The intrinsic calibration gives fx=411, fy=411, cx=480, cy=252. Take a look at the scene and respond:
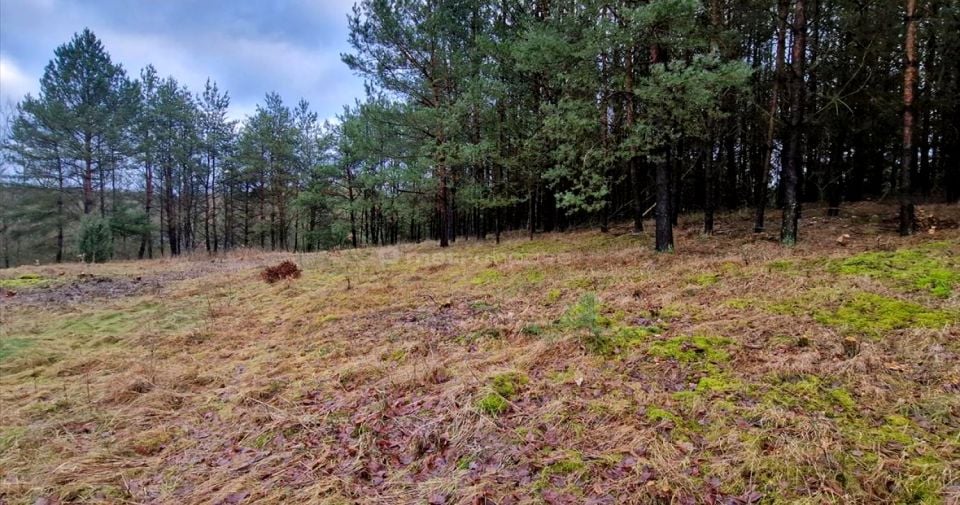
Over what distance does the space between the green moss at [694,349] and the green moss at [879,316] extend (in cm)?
115

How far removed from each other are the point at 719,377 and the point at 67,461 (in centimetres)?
457

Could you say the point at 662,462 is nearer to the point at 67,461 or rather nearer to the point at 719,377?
the point at 719,377

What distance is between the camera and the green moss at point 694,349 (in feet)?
11.0

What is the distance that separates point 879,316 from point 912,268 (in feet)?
7.97

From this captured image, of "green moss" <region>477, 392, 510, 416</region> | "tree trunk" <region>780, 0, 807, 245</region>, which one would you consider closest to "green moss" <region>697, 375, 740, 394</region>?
"green moss" <region>477, 392, 510, 416</region>

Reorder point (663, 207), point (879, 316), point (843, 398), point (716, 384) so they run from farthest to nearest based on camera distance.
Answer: point (663, 207) → point (879, 316) → point (716, 384) → point (843, 398)

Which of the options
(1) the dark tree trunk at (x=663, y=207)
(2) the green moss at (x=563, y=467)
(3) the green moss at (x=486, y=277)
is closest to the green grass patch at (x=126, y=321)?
(3) the green moss at (x=486, y=277)

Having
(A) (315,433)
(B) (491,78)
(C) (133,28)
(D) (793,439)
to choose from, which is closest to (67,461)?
(A) (315,433)

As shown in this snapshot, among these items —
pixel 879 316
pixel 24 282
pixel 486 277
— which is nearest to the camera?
pixel 879 316

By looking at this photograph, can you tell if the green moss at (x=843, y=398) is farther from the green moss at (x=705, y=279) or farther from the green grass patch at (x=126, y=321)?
the green grass patch at (x=126, y=321)

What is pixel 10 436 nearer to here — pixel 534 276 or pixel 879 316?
pixel 534 276

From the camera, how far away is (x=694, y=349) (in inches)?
139

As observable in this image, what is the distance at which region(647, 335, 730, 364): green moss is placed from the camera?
336cm

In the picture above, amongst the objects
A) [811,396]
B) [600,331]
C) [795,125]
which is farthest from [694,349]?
[795,125]
